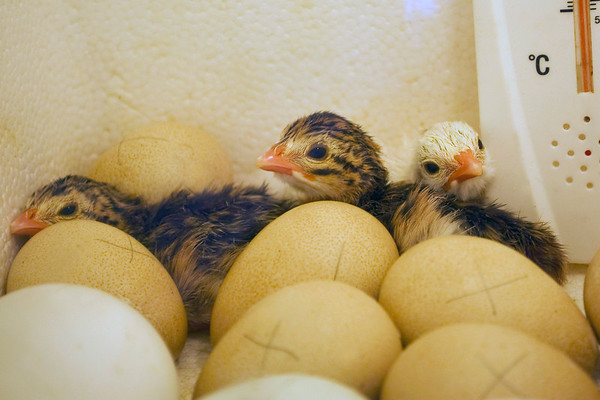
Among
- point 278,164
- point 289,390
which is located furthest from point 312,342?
point 278,164

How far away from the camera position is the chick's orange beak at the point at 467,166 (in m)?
1.02

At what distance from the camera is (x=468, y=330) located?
1.84ft

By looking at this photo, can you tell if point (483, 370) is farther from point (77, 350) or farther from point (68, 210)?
point (68, 210)

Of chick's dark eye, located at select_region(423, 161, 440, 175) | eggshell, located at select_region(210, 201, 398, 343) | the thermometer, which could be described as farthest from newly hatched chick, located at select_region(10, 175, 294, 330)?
the thermometer

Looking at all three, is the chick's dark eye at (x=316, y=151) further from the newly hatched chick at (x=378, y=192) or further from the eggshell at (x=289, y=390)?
the eggshell at (x=289, y=390)

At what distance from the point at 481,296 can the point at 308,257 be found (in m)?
0.22

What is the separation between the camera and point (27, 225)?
3.04 ft

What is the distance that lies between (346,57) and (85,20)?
50 cm

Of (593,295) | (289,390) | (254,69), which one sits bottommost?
(593,295)

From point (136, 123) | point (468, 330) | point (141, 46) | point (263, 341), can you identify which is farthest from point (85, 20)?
point (468, 330)

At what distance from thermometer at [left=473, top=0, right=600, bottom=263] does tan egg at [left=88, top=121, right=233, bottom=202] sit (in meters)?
0.50

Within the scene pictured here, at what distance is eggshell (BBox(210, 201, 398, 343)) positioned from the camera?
77cm

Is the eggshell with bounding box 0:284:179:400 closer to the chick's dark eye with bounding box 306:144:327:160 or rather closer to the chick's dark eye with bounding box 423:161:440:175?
the chick's dark eye with bounding box 306:144:327:160

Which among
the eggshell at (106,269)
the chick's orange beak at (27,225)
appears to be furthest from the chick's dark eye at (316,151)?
the chick's orange beak at (27,225)
